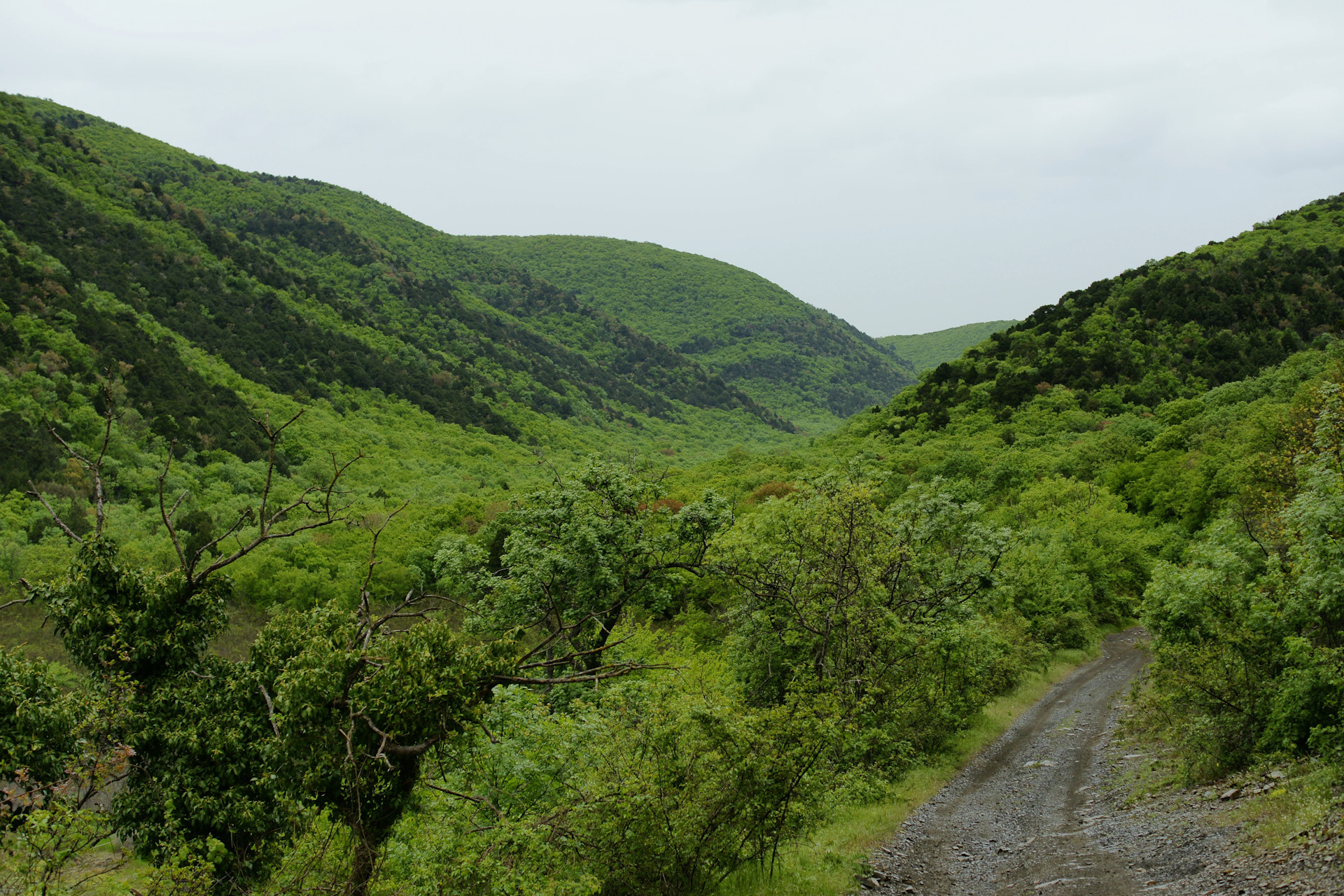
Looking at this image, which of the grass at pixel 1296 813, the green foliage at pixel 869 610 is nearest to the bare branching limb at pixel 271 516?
the green foliage at pixel 869 610

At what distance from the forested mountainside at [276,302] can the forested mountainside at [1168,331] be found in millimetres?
58238

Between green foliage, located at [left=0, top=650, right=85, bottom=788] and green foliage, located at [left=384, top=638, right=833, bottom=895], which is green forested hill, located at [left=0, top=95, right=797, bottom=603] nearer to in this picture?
green foliage, located at [left=384, top=638, right=833, bottom=895]

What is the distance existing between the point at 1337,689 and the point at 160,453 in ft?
221

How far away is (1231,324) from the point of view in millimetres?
65125

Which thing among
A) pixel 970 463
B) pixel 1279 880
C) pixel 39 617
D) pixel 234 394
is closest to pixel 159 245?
pixel 234 394

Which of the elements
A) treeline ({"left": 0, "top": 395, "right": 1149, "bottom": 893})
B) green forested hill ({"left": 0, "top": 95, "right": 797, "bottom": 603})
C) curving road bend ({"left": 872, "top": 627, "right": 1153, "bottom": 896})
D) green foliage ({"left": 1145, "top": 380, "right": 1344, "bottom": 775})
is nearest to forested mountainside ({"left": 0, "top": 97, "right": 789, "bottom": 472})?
green forested hill ({"left": 0, "top": 95, "right": 797, "bottom": 603})

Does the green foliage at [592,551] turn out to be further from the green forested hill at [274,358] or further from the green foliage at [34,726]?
the green foliage at [34,726]

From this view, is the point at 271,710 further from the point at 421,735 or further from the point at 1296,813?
the point at 1296,813

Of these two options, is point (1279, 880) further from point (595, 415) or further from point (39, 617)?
point (595, 415)

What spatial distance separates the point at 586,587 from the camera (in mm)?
19984

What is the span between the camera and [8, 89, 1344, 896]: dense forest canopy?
729 centimetres

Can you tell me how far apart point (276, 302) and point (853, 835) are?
106 meters

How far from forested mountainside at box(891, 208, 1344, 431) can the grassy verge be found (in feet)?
157

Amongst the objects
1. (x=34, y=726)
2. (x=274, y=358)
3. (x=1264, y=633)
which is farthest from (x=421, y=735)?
(x=274, y=358)
